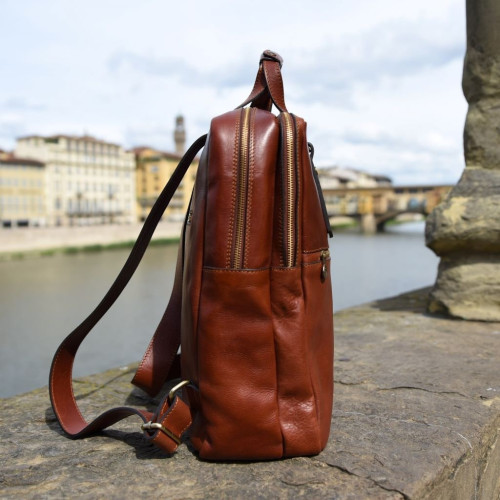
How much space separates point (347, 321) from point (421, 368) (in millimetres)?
861

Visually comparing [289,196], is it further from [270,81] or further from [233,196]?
[270,81]

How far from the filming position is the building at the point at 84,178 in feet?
134

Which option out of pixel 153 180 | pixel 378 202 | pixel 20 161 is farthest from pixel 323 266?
Answer: pixel 378 202

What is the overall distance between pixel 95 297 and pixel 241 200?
552 inches

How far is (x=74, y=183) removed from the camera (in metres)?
42.4

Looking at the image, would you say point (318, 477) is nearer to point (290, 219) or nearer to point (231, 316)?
point (231, 316)

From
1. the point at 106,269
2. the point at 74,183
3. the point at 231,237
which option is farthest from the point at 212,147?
the point at 74,183

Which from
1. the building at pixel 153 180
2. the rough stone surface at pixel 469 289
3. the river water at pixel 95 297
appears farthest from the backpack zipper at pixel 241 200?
the building at pixel 153 180

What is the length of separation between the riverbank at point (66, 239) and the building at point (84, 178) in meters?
9.69

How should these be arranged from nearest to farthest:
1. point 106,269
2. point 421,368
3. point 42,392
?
1. point 42,392
2. point 421,368
3. point 106,269

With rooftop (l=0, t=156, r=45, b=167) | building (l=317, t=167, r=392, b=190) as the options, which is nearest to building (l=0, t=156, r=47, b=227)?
rooftop (l=0, t=156, r=45, b=167)

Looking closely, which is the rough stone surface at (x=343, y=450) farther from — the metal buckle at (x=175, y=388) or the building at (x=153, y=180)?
the building at (x=153, y=180)

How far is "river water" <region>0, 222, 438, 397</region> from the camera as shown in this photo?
8.70 m

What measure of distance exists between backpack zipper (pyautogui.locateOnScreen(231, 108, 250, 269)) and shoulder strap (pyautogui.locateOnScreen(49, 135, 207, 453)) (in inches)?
9.0
